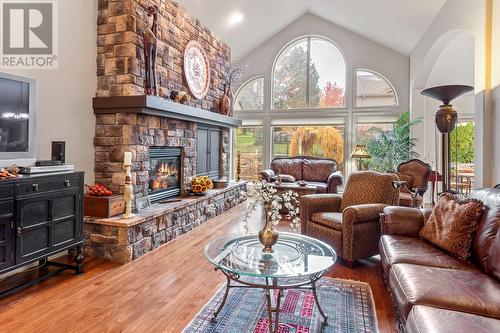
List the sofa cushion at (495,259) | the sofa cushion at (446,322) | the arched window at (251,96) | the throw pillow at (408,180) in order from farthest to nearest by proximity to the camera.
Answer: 1. the arched window at (251,96)
2. the throw pillow at (408,180)
3. the sofa cushion at (495,259)
4. the sofa cushion at (446,322)

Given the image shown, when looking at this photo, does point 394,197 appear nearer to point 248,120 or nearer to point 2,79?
point 2,79

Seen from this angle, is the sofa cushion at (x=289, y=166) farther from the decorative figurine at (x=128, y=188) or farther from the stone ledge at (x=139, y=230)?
the decorative figurine at (x=128, y=188)

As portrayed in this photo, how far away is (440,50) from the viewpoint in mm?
4863

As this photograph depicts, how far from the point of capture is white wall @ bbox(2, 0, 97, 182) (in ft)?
10.0

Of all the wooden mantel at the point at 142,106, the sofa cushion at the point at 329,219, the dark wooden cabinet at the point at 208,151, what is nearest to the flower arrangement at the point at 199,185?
the dark wooden cabinet at the point at 208,151

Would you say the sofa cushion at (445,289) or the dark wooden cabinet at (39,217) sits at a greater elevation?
the dark wooden cabinet at (39,217)

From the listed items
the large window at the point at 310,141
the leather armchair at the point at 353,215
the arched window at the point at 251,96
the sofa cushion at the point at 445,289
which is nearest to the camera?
the sofa cushion at the point at 445,289

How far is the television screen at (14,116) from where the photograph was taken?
2.39m

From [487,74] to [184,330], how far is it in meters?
3.58

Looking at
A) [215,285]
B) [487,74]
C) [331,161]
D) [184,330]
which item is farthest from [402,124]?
[184,330]

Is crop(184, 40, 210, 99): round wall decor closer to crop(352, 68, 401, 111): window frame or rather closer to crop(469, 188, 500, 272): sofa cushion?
crop(352, 68, 401, 111): window frame

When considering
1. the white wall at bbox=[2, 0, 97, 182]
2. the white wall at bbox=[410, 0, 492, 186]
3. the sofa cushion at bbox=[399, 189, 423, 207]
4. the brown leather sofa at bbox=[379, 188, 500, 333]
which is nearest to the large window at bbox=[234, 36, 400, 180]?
the white wall at bbox=[410, 0, 492, 186]

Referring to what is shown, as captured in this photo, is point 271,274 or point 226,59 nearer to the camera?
point 271,274

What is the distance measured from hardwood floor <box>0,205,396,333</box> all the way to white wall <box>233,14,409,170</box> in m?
4.79
